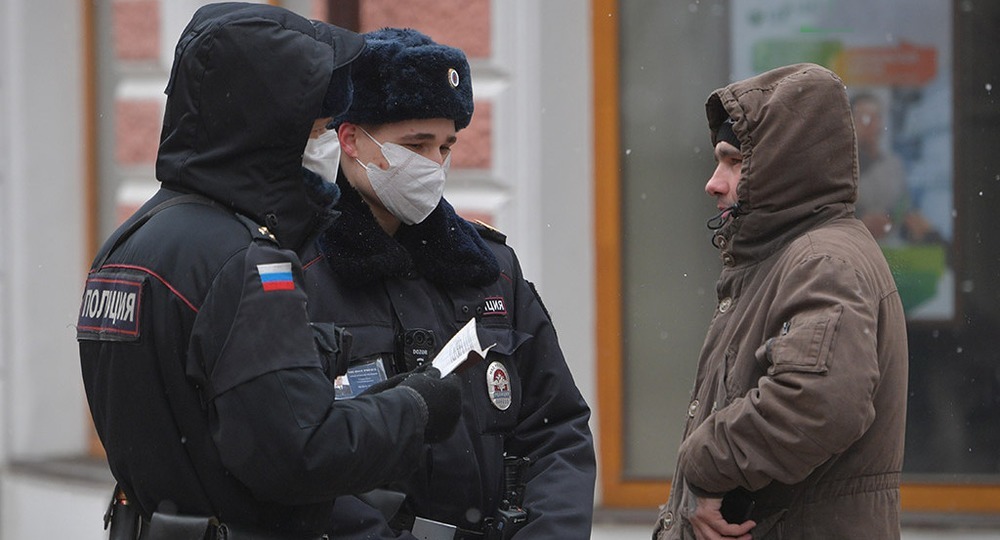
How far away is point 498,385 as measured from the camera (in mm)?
2906

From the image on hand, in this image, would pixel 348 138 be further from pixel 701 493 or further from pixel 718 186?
pixel 701 493

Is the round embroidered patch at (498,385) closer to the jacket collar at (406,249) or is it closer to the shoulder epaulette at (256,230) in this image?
the jacket collar at (406,249)

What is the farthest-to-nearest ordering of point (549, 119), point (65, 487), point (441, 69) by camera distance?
1. point (65, 487)
2. point (549, 119)
3. point (441, 69)

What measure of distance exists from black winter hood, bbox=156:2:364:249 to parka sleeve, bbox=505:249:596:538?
808mm

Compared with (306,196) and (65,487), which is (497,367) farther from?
(65,487)

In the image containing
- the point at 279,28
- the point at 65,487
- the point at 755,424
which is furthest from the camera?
the point at 65,487

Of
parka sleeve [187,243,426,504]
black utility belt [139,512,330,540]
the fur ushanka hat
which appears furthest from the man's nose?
black utility belt [139,512,330,540]

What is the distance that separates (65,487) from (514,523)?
3916 millimetres

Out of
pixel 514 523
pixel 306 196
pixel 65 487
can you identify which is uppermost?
pixel 306 196

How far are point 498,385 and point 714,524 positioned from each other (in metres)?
0.56

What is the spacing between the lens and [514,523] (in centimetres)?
284

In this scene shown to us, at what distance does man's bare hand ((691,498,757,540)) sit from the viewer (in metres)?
2.90

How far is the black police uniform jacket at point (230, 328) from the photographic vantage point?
2.18 meters

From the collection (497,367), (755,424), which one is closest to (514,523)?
(497,367)
